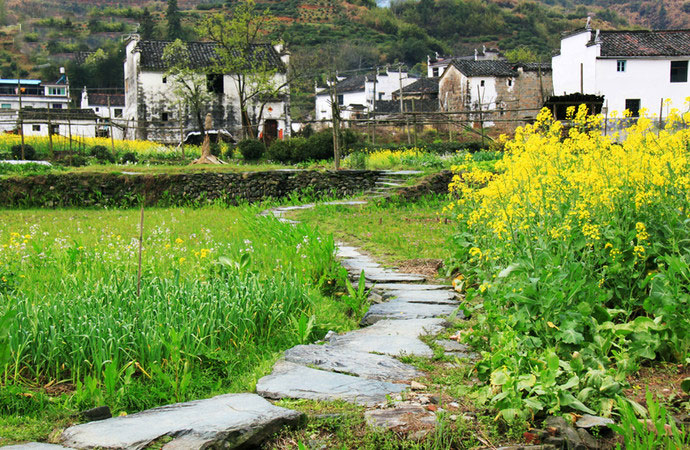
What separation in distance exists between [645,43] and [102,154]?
31.2 m

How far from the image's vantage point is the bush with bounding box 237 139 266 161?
23.1 metres

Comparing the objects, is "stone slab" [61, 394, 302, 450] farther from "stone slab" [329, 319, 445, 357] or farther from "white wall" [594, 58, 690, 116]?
"white wall" [594, 58, 690, 116]

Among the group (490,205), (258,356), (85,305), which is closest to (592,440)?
(258,356)

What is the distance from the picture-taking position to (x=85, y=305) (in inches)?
167


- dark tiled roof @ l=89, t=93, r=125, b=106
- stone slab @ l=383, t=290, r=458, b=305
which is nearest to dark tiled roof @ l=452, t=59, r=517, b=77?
dark tiled roof @ l=89, t=93, r=125, b=106

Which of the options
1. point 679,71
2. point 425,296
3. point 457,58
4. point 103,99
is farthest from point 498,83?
point 425,296

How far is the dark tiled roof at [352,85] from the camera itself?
62.4m

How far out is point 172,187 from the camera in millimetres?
16344

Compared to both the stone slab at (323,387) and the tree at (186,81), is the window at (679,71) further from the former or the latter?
the stone slab at (323,387)

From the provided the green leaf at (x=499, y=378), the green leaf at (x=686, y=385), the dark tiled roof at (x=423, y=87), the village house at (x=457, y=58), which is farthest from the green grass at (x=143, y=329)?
the village house at (x=457, y=58)

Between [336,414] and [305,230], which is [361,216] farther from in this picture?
[336,414]

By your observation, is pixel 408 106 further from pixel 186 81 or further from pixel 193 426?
pixel 193 426

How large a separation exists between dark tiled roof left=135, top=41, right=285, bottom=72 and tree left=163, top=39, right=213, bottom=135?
1.70 ft

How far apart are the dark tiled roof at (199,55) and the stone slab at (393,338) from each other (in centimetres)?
3668
